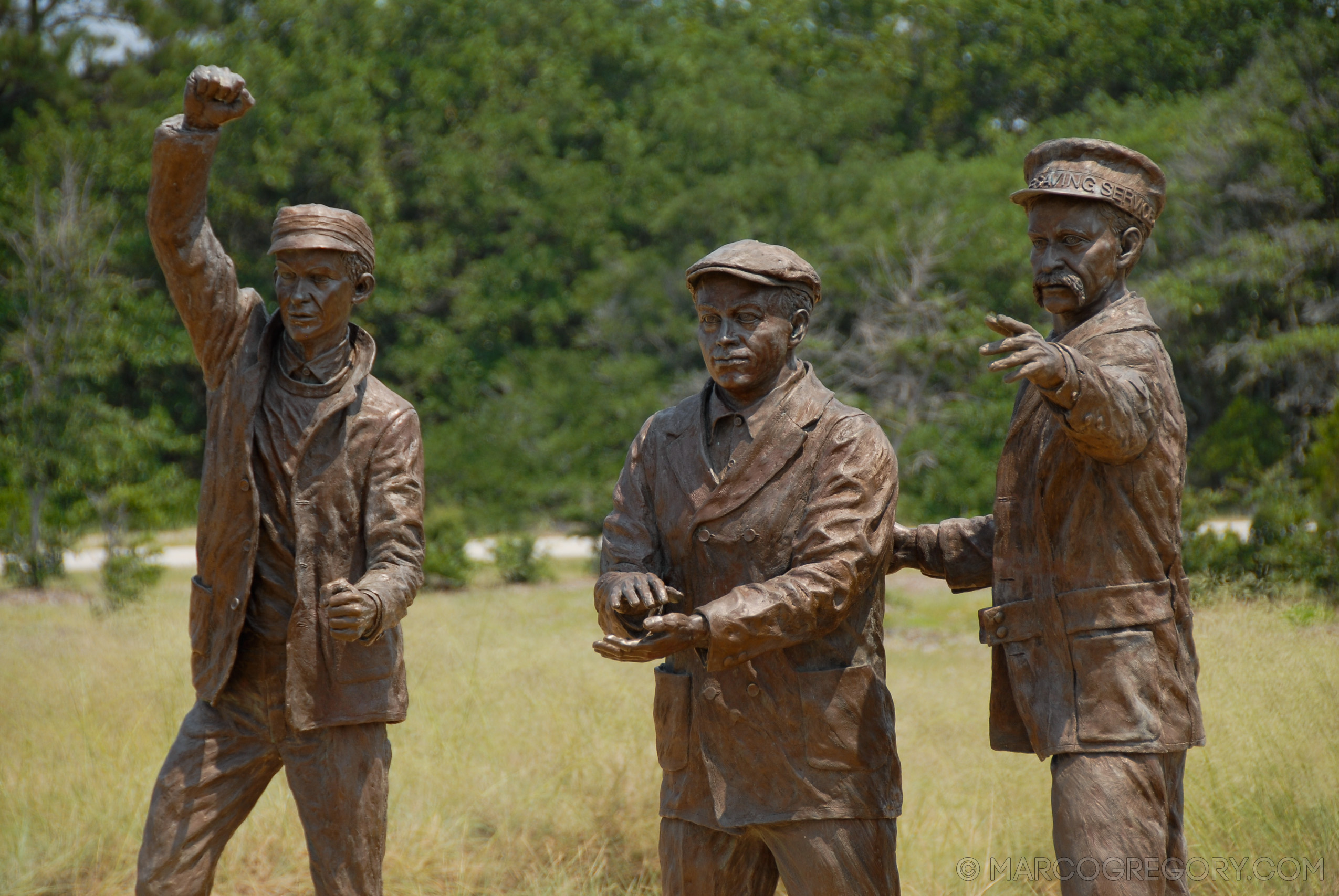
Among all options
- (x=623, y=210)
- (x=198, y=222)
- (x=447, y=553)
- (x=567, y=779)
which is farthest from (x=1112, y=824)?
(x=623, y=210)

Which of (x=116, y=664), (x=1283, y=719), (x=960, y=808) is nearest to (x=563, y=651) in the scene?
(x=116, y=664)

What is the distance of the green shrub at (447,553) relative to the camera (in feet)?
45.1

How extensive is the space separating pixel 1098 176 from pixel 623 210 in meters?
19.0

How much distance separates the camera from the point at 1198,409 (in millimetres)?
19312

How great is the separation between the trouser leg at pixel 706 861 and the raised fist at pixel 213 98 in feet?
7.30

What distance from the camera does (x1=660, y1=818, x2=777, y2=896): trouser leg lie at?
3.60m

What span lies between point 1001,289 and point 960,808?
12454 millimetres

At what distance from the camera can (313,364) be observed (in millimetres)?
3996

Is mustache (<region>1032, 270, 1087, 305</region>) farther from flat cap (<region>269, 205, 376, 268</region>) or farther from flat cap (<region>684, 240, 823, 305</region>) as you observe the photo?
flat cap (<region>269, 205, 376, 268</region>)

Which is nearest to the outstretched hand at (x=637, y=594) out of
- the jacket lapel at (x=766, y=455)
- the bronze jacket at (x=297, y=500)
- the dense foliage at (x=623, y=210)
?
the jacket lapel at (x=766, y=455)

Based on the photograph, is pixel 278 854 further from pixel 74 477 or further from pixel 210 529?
pixel 74 477

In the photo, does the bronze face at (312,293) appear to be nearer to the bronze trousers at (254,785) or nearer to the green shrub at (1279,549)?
the bronze trousers at (254,785)

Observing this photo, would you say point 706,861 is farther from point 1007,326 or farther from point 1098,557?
point 1007,326

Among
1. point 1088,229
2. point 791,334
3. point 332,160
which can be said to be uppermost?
point 332,160
